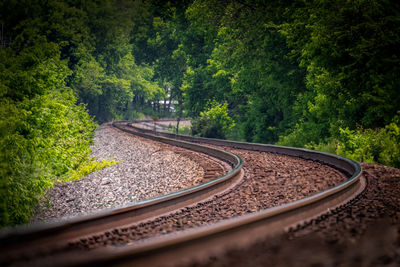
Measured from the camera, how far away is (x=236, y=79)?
24375 mm

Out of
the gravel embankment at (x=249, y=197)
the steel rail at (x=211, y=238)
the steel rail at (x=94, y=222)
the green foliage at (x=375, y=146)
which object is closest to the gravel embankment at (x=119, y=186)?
the steel rail at (x=94, y=222)

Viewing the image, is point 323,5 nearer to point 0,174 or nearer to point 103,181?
point 103,181

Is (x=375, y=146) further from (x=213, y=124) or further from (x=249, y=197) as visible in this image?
(x=213, y=124)

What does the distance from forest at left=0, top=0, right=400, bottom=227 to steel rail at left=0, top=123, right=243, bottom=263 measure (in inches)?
83.4

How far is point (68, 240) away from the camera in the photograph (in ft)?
11.9

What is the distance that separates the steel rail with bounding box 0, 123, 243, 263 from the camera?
3.11m

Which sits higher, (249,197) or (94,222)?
(94,222)

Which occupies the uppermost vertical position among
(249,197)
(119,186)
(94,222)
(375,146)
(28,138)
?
(28,138)

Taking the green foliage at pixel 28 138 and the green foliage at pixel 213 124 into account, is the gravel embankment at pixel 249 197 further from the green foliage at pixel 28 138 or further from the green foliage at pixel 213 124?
the green foliage at pixel 213 124

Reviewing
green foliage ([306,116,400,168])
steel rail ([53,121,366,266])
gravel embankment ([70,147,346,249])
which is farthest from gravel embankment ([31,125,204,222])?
green foliage ([306,116,400,168])

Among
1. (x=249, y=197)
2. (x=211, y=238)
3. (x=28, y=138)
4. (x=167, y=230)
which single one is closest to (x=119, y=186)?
(x=28, y=138)

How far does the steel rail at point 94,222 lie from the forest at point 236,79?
2118 mm

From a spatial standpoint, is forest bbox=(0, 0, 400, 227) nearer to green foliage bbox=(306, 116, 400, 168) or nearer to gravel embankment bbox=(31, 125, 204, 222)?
green foliage bbox=(306, 116, 400, 168)

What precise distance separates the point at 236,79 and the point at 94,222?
21.5 metres
